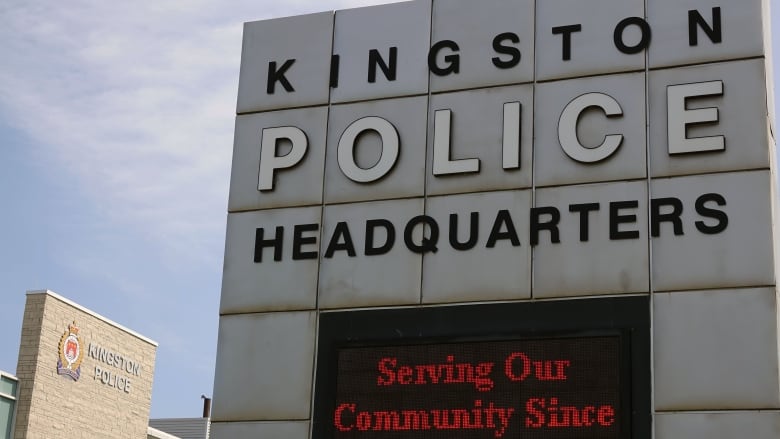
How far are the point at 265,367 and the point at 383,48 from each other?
3.62m

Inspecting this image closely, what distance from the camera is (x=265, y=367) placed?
499 inches

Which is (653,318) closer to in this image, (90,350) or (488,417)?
(488,417)

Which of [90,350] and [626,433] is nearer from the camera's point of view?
[626,433]

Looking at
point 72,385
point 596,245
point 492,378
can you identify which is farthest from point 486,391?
point 72,385

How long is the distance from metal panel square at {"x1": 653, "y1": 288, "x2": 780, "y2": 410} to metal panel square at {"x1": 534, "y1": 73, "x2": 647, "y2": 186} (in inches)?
57.5

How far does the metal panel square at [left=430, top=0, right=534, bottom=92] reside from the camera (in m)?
12.9

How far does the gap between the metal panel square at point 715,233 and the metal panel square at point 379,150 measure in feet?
8.39

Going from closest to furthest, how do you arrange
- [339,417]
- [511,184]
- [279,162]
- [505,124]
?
[339,417], [511,184], [505,124], [279,162]

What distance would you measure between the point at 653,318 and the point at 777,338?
1.09 meters

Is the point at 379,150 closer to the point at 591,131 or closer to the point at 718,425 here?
the point at 591,131

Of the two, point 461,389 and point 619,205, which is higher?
point 619,205

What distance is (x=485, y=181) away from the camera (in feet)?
41.2

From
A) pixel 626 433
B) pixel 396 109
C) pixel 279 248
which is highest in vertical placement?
pixel 396 109

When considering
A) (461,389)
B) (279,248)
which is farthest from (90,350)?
(461,389)
